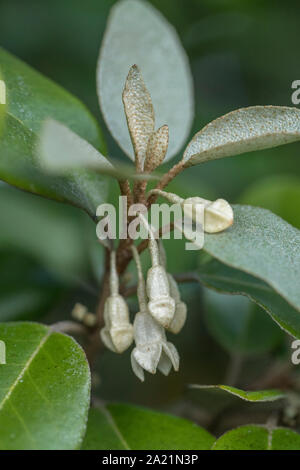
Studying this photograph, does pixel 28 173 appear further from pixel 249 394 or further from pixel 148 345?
pixel 249 394

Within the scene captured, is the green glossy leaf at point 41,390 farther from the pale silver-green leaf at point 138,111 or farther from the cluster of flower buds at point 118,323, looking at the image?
the pale silver-green leaf at point 138,111

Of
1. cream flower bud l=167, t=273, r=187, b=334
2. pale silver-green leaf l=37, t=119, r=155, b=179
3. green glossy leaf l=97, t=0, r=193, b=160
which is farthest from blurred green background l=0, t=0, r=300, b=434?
pale silver-green leaf l=37, t=119, r=155, b=179

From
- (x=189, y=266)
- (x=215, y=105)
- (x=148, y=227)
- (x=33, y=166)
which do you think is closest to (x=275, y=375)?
(x=189, y=266)

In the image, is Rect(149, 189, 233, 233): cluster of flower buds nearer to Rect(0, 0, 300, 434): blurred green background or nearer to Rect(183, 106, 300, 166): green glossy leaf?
Rect(183, 106, 300, 166): green glossy leaf

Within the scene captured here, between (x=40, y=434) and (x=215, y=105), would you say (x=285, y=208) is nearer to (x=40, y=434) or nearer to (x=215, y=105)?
(x=40, y=434)

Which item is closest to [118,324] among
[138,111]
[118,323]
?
[118,323]

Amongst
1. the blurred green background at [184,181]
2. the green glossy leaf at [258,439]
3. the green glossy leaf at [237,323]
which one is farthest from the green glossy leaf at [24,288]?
the green glossy leaf at [258,439]
